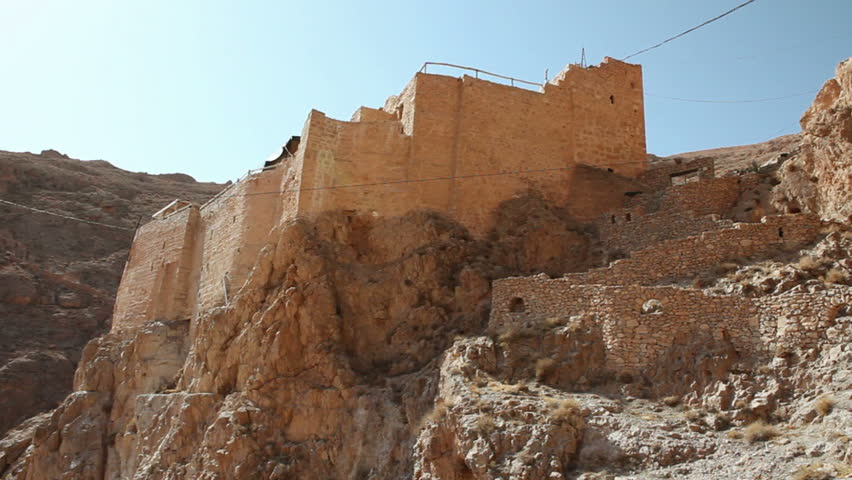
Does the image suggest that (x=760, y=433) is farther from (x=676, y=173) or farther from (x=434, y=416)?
(x=676, y=173)


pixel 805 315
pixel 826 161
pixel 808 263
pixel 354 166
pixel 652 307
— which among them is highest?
pixel 354 166

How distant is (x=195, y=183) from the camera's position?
5128cm

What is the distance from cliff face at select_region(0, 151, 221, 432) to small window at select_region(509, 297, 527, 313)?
A: 22.2 metres

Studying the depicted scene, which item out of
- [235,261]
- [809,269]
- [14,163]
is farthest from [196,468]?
[14,163]

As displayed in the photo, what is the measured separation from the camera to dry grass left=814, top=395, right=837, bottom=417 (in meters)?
9.48

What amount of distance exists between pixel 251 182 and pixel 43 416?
13259 mm

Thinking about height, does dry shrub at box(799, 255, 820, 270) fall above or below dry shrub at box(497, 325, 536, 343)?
above

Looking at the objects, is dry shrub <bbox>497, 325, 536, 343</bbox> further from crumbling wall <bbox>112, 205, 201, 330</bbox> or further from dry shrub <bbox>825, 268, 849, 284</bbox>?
crumbling wall <bbox>112, 205, 201, 330</bbox>

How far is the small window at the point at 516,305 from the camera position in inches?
552

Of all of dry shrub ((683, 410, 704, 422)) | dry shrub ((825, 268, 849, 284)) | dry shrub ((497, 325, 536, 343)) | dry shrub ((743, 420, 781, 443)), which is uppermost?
dry shrub ((825, 268, 849, 284))

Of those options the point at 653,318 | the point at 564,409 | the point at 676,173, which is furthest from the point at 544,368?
the point at 676,173

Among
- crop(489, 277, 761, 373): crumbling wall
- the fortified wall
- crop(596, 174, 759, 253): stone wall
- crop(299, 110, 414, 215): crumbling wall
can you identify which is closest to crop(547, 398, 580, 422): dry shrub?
crop(489, 277, 761, 373): crumbling wall

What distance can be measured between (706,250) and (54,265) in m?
31.2

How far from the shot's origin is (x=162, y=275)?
2277 cm
